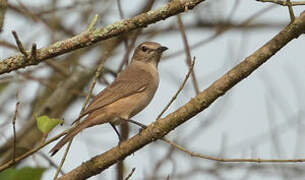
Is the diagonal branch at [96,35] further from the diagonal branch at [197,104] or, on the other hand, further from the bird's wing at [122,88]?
the bird's wing at [122,88]

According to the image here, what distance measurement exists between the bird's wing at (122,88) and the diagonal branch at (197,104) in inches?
50.9

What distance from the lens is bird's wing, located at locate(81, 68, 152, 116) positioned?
205 inches

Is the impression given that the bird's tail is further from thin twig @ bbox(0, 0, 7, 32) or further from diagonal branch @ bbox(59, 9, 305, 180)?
thin twig @ bbox(0, 0, 7, 32)

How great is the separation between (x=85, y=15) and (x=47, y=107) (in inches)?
57.2

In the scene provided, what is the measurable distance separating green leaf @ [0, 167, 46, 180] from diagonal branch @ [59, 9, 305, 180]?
22cm

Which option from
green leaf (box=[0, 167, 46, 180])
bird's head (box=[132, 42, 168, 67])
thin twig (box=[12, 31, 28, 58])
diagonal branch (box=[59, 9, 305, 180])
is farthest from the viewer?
bird's head (box=[132, 42, 168, 67])

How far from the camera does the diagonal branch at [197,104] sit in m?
3.44

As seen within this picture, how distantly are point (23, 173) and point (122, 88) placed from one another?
244cm

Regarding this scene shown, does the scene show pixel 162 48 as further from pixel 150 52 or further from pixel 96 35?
pixel 96 35

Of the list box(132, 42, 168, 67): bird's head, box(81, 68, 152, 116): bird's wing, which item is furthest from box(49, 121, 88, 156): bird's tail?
box(132, 42, 168, 67): bird's head

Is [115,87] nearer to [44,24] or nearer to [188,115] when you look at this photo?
[44,24]

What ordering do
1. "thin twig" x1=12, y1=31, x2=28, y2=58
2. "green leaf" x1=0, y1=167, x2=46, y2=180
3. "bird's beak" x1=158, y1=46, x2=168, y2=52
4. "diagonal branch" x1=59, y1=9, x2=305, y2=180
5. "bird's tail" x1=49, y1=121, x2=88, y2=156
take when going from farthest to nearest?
"bird's beak" x1=158, y1=46, x2=168, y2=52, "bird's tail" x1=49, y1=121, x2=88, y2=156, "diagonal branch" x1=59, y1=9, x2=305, y2=180, "green leaf" x1=0, y1=167, x2=46, y2=180, "thin twig" x1=12, y1=31, x2=28, y2=58

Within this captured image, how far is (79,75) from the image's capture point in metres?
6.53

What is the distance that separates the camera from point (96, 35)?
10.4 feet
